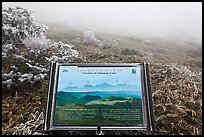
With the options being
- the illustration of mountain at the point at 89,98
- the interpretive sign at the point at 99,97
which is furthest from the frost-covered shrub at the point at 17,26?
the illustration of mountain at the point at 89,98

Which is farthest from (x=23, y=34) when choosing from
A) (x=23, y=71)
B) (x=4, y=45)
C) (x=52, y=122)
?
(x=52, y=122)

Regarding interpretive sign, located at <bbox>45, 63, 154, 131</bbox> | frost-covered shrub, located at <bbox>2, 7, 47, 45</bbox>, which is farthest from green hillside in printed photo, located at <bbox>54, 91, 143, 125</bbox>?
frost-covered shrub, located at <bbox>2, 7, 47, 45</bbox>

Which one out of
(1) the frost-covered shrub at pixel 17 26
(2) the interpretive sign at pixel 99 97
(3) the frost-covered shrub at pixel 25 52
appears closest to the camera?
(2) the interpretive sign at pixel 99 97

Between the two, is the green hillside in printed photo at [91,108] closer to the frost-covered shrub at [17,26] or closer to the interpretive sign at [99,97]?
the interpretive sign at [99,97]

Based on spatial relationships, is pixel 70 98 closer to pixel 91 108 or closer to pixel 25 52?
pixel 91 108

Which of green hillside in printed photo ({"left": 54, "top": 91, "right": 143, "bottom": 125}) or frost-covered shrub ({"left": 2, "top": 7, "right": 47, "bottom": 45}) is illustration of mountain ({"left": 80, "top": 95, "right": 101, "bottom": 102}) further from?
frost-covered shrub ({"left": 2, "top": 7, "right": 47, "bottom": 45})

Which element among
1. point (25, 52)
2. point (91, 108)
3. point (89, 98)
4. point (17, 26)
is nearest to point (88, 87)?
point (89, 98)

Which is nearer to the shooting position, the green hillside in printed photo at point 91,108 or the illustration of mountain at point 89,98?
the green hillside in printed photo at point 91,108

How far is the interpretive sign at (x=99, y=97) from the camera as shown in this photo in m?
2.82

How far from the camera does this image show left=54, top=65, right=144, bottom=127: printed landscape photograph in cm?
284

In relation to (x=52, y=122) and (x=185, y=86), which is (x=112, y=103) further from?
(x=185, y=86)

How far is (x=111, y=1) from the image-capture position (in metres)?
4.89

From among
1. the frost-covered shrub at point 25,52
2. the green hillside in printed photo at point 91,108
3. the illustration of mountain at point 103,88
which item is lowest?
the green hillside in printed photo at point 91,108

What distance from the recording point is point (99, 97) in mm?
2977
